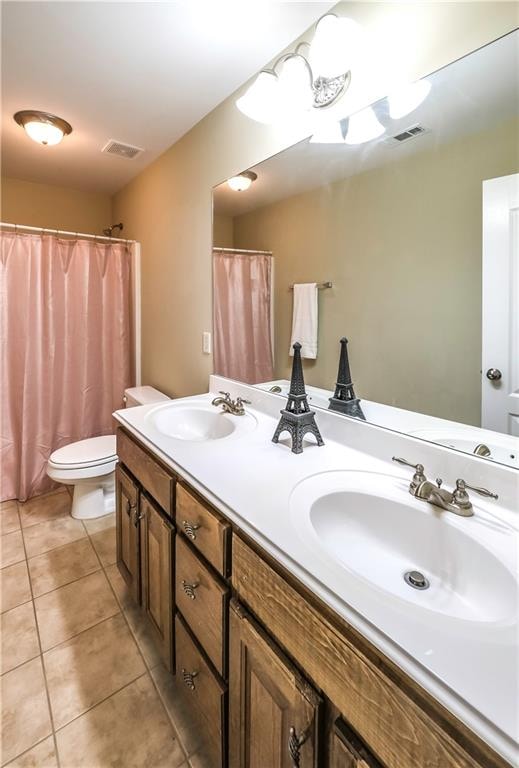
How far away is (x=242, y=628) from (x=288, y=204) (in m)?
1.41

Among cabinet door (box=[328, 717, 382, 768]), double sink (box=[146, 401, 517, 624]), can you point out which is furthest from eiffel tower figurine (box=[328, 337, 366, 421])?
cabinet door (box=[328, 717, 382, 768])

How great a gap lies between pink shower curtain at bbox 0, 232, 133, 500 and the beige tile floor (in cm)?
67

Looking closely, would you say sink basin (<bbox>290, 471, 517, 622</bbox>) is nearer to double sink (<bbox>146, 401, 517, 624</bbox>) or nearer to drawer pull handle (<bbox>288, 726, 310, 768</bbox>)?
double sink (<bbox>146, 401, 517, 624</bbox>)

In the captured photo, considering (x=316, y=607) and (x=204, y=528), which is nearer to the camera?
(x=316, y=607)

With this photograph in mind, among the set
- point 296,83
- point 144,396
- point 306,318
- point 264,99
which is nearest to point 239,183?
point 264,99

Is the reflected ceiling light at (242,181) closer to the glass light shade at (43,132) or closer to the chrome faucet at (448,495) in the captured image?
the glass light shade at (43,132)

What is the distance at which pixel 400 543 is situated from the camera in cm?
81

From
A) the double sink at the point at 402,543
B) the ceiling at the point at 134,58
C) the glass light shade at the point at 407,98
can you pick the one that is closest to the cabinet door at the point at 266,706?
the double sink at the point at 402,543

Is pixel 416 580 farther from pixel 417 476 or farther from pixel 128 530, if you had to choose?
pixel 128 530

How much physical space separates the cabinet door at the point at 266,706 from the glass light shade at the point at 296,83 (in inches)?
62.4

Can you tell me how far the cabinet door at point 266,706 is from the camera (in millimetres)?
594

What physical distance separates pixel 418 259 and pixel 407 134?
1.19ft

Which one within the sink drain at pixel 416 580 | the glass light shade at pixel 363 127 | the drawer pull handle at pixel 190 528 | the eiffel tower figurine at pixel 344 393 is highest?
the glass light shade at pixel 363 127

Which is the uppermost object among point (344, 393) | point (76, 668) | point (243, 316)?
point (243, 316)
